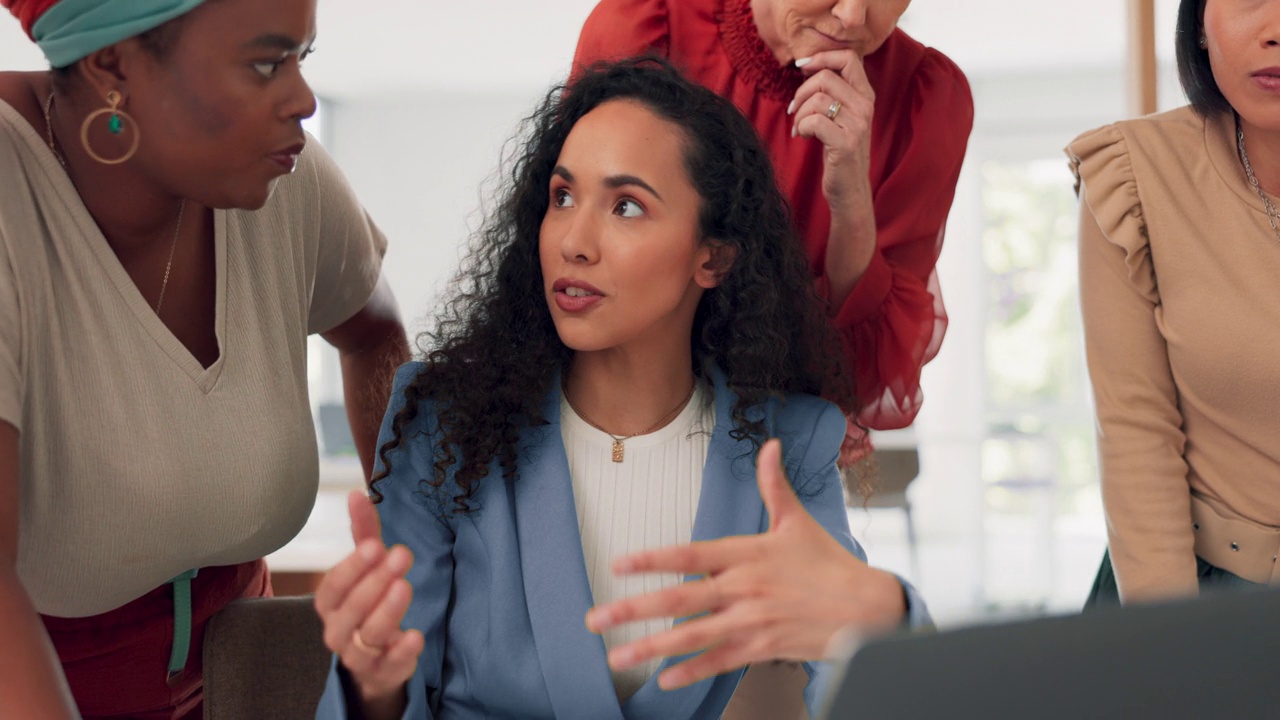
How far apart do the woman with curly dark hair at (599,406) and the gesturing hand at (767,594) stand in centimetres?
20

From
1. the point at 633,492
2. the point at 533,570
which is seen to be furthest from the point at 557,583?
the point at 633,492

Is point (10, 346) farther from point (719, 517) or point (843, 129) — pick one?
point (843, 129)

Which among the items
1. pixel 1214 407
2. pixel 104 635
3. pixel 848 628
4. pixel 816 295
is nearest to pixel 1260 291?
pixel 1214 407

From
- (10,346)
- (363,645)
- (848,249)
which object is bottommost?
(363,645)

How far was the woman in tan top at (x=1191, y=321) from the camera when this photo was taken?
1.29 metres

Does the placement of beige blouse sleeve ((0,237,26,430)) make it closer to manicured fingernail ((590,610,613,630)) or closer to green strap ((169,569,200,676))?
green strap ((169,569,200,676))

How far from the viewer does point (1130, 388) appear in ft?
4.45

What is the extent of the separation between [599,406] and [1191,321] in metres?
0.67

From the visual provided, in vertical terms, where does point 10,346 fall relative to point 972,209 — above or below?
above

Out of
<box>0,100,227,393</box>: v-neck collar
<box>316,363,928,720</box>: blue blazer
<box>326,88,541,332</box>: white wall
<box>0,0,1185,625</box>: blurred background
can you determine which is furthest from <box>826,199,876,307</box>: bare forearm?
<box>326,88,541,332</box>: white wall

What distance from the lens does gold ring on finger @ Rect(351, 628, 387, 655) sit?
958 mm

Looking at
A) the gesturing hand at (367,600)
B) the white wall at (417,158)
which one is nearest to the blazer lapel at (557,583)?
the gesturing hand at (367,600)

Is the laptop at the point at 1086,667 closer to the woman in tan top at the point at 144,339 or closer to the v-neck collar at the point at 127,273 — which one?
the woman in tan top at the point at 144,339

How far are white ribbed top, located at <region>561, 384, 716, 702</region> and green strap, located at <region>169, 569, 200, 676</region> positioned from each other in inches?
17.7
